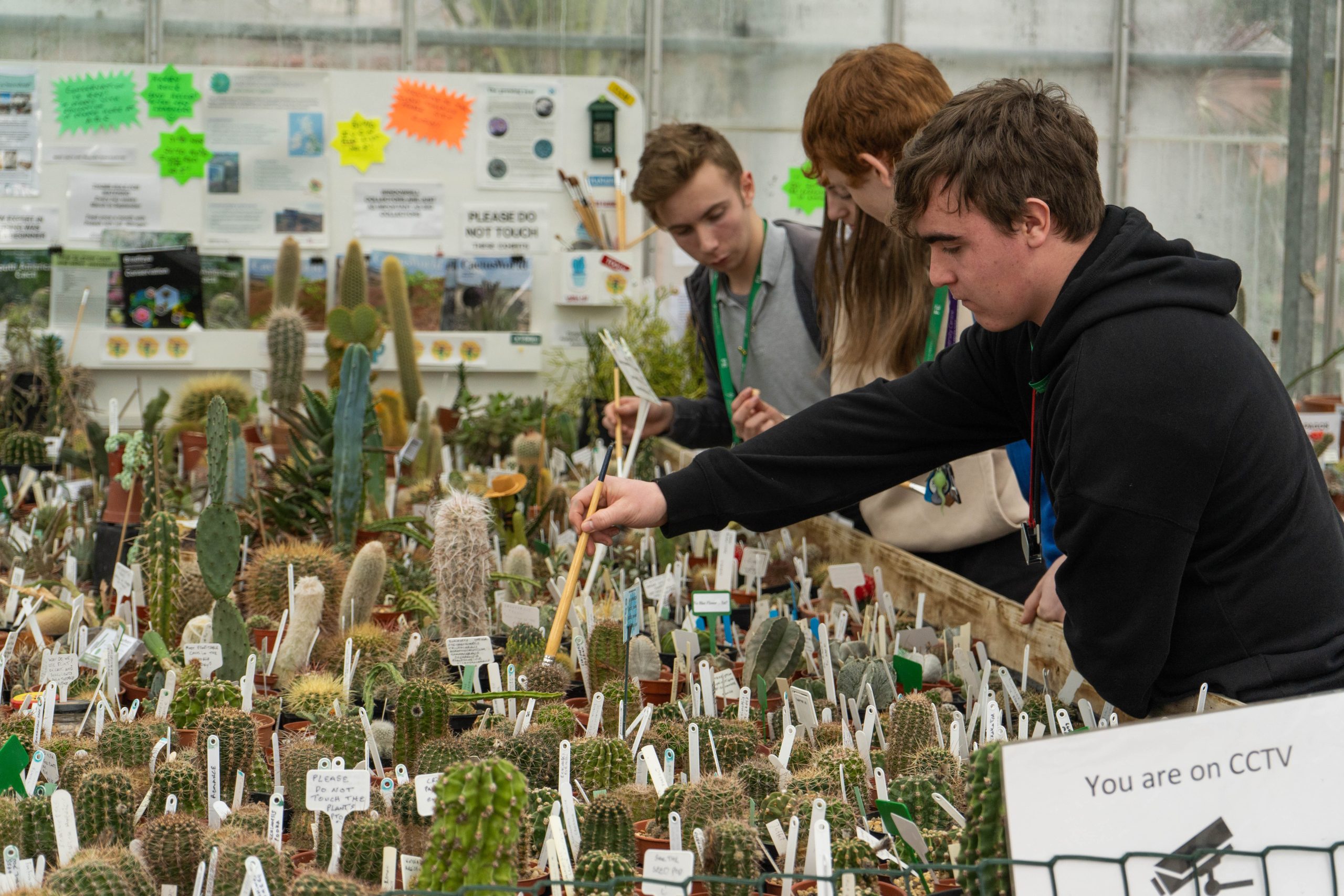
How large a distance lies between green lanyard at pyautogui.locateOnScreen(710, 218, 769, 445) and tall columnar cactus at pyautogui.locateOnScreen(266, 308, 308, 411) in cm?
187

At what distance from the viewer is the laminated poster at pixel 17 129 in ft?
17.0

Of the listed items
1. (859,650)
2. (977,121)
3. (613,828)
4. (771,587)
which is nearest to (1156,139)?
(771,587)

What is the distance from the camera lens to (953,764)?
1.40 m

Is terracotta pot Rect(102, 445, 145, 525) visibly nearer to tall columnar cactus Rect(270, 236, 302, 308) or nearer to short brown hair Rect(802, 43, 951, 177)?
short brown hair Rect(802, 43, 951, 177)

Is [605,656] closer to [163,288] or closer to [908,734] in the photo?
[908,734]

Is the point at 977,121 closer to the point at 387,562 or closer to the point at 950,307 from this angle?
the point at 950,307

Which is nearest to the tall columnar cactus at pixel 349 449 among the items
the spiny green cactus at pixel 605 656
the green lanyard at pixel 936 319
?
the spiny green cactus at pixel 605 656

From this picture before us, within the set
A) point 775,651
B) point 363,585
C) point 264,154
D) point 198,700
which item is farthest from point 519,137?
point 198,700

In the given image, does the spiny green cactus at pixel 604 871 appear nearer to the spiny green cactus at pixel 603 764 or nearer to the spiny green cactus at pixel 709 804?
the spiny green cactus at pixel 709 804

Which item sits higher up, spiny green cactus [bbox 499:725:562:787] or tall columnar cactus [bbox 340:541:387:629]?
tall columnar cactus [bbox 340:541:387:629]

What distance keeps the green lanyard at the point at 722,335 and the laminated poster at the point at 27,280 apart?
360 centimetres

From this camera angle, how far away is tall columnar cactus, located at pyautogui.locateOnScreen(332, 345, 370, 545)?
257cm

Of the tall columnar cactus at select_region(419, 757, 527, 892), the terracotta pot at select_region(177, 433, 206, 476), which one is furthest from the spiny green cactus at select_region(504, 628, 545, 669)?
the terracotta pot at select_region(177, 433, 206, 476)

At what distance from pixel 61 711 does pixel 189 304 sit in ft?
12.7
